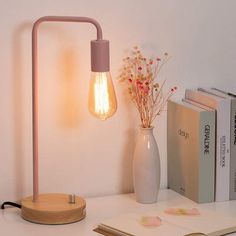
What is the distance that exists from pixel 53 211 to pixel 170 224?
0.28 meters

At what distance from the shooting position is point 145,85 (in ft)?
5.98

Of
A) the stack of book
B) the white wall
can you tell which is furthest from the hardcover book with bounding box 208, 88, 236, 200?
the white wall

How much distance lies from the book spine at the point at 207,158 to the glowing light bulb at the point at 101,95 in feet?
0.87

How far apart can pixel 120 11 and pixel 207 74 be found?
1.08 ft

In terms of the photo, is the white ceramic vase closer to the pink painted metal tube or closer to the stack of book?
the stack of book

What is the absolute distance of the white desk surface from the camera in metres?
1.64

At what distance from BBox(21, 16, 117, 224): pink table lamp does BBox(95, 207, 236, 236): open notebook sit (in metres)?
0.10

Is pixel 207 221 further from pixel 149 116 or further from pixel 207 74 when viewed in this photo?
pixel 207 74

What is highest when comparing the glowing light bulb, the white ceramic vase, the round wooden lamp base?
the glowing light bulb

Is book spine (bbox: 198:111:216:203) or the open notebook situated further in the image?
book spine (bbox: 198:111:216:203)

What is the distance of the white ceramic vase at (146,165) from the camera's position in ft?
5.97

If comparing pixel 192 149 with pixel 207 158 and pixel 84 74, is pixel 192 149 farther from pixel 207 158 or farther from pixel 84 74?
pixel 84 74

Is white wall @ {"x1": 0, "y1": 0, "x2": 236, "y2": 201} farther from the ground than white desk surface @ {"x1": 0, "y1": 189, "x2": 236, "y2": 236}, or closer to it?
farther from the ground

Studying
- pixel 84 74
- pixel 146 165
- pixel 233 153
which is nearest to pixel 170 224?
pixel 146 165
